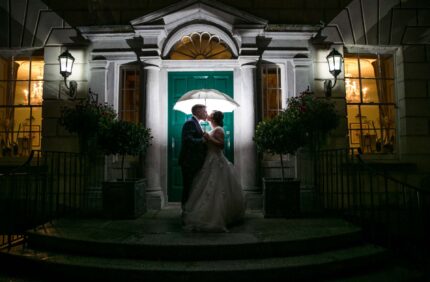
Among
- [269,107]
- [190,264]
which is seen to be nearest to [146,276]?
[190,264]

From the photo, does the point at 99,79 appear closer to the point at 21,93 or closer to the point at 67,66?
the point at 67,66

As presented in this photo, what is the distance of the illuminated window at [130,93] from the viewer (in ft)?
25.5

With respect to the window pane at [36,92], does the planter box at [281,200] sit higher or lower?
lower

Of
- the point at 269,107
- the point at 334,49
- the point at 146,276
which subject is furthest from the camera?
the point at 269,107

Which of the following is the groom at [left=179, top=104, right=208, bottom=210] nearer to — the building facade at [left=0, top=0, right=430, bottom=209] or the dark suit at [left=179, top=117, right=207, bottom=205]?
the dark suit at [left=179, top=117, right=207, bottom=205]

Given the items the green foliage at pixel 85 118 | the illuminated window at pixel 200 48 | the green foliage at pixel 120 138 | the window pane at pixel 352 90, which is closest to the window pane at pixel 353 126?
the window pane at pixel 352 90

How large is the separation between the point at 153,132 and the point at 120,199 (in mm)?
1749

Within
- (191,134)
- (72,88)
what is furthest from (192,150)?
(72,88)

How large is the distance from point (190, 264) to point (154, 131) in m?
3.77

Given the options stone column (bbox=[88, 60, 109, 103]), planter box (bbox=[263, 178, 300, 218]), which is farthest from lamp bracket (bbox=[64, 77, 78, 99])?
planter box (bbox=[263, 178, 300, 218])

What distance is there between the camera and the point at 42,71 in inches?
312

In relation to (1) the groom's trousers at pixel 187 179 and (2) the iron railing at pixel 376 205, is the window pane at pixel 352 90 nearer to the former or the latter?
(2) the iron railing at pixel 376 205

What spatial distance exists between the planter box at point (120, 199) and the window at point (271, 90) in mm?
3329

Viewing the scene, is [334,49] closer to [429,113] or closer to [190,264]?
[429,113]
